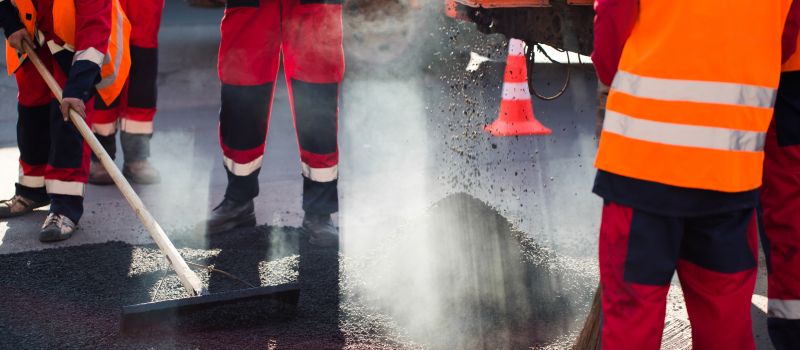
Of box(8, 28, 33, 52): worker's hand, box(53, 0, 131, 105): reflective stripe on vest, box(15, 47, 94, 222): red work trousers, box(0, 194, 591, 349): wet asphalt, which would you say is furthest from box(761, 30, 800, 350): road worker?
box(8, 28, 33, 52): worker's hand

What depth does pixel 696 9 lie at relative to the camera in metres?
2.20

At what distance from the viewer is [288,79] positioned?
4422mm

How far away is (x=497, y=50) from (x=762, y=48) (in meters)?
5.94

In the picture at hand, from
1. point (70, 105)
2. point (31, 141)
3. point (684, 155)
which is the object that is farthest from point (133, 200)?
point (684, 155)

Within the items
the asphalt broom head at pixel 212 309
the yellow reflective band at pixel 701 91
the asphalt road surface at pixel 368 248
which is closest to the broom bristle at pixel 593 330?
the asphalt road surface at pixel 368 248

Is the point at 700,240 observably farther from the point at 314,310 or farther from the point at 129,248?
the point at 129,248

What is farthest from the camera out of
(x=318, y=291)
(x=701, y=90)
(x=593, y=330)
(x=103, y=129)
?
(x=103, y=129)

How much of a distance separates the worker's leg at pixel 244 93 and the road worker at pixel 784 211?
7.87 feet

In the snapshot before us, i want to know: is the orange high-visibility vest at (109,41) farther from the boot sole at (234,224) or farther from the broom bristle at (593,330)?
the broom bristle at (593,330)

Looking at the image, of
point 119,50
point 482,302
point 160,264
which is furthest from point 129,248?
point 482,302

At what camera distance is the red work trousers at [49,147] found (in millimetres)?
4414

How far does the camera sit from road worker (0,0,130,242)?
421 centimetres

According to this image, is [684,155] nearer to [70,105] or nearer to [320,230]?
[320,230]

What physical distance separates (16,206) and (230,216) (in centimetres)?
117
